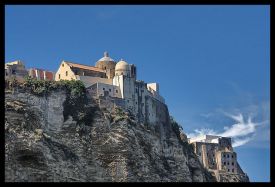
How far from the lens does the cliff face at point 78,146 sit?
237 feet

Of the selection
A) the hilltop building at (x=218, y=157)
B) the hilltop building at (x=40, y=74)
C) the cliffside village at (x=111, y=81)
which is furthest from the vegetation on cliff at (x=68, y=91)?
the hilltop building at (x=218, y=157)

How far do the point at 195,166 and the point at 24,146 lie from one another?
23.9 meters

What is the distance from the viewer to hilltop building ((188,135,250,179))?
9688cm

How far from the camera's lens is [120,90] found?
86062 mm

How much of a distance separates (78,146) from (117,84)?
10.6 metres

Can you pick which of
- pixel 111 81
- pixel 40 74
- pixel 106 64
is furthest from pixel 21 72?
pixel 106 64

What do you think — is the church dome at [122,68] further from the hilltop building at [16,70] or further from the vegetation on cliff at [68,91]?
the hilltop building at [16,70]

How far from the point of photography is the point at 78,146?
7825cm

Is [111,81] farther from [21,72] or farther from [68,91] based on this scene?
[21,72]

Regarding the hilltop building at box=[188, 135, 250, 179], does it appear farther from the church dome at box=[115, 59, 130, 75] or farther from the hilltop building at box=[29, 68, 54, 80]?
the hilltop building at box=[29, 68, 54, 80]

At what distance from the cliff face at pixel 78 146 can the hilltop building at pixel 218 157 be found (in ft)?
32.0
